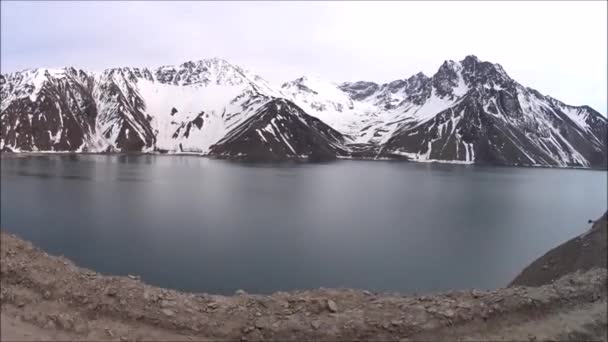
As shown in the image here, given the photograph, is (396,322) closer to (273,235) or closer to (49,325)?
(49,325)

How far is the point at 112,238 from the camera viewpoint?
30.5 m

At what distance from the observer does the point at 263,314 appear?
10156 mm

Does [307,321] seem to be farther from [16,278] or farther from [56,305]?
[16,278]

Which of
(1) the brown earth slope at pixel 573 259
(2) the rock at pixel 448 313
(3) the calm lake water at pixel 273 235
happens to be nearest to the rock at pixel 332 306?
(2) the rock at pixel 448 313

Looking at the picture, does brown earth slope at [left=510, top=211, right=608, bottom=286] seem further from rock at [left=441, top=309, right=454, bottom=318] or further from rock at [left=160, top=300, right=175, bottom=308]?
rock at [left=160, top=300, right=175, bottom=308]

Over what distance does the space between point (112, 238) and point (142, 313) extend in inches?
904

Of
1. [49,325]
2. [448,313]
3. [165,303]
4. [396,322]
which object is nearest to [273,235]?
[165,303]

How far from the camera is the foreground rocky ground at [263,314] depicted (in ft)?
30.9

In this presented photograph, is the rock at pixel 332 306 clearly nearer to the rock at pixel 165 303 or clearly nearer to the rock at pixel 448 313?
the rock at pixel 448 313

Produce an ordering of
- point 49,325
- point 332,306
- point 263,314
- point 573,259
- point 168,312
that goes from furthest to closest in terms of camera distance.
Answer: point 573,259
point 332,306
point 263,314
point 168,312
point 49,325

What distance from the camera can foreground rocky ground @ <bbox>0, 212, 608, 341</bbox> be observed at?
371 inches

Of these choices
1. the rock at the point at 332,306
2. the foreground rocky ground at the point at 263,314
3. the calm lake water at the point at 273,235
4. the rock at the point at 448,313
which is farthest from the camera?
the calm lake water at the point at 273,235

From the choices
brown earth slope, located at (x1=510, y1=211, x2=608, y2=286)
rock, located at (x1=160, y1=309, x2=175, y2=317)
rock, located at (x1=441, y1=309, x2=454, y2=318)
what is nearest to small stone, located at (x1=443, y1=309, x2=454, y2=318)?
rock, located at (x1=441, y1=309, x2=454, y2=318)

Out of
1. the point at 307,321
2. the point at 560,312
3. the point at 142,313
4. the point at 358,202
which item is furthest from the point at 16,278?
the point at 358,202
